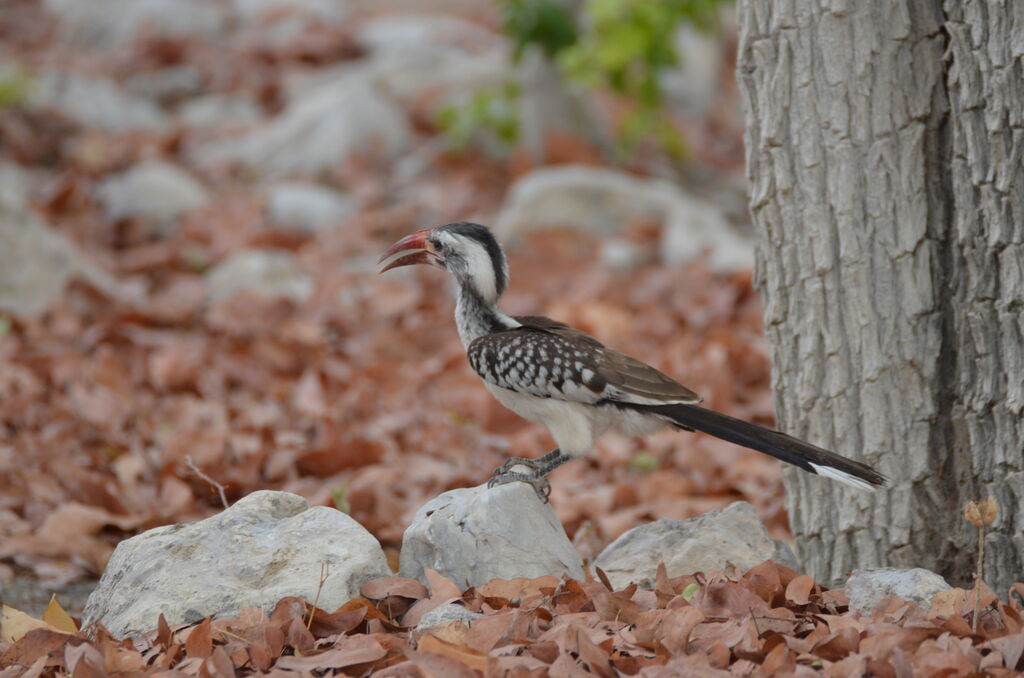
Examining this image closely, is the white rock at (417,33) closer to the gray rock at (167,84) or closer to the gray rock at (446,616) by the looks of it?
the gray rock at (167,84)

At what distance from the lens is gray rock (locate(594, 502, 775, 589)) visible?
3586 mm

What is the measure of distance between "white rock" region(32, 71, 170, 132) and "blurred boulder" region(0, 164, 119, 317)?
12.8 ft

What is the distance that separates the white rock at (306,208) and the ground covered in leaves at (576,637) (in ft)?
21.8

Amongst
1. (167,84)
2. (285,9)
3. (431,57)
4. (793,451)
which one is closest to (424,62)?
(431,57)

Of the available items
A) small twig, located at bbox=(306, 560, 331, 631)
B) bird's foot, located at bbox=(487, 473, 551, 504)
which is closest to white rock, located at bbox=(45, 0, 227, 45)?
bird's foot, located at bbox=(487, 473, 551, 504)

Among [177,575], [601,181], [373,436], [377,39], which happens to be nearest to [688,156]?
[601,181]

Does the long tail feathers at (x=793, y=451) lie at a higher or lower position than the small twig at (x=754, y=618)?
higher

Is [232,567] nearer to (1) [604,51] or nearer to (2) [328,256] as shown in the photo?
(2) [328,256]

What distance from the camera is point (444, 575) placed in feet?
11.1

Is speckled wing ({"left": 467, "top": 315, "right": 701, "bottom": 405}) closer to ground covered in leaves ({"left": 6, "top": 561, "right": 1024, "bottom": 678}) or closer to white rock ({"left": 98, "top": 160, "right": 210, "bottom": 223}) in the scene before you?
ground covered in leaves ({"left": 6, "top": 561, "right": 1024, "bottom": 678})

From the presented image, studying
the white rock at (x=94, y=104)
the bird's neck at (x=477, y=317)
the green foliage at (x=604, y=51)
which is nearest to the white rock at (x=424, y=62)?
the green foliage at (x=604, y=51)

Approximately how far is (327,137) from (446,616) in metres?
8.70

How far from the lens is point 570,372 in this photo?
12.0 feet

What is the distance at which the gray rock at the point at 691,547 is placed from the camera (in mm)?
3586
